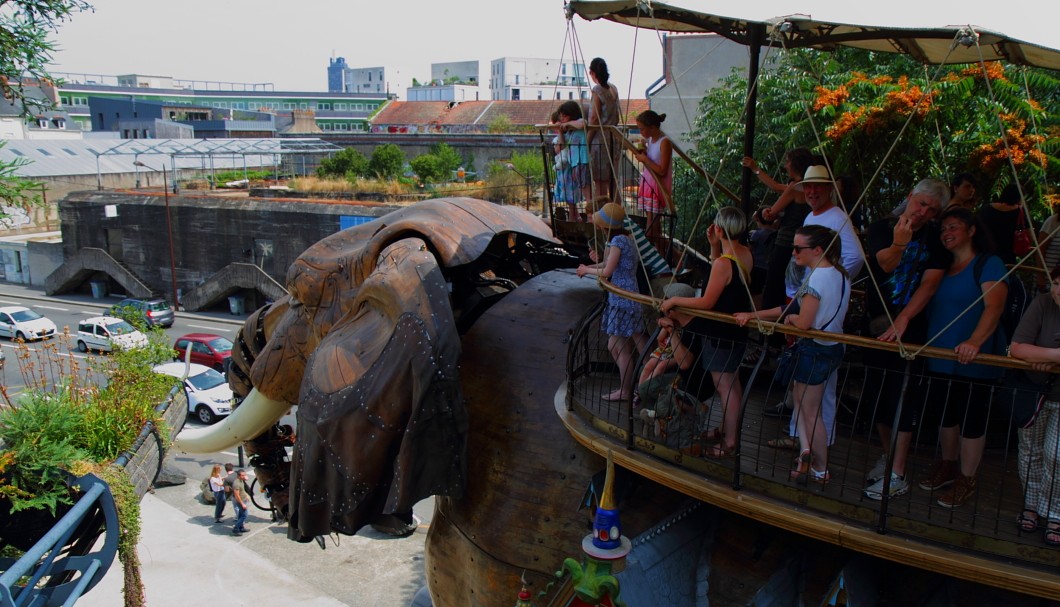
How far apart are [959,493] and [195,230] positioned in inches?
1266

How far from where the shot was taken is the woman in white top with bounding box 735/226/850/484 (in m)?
4.64

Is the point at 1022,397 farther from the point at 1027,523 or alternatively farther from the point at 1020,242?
the point at 1020,242

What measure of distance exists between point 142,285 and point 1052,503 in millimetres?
34676

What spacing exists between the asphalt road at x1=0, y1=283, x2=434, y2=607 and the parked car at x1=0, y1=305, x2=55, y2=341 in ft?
52.2

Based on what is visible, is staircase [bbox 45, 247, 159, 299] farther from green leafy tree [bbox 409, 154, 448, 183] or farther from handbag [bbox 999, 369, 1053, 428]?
handbag [bbox 999, 369, 1053, 428]

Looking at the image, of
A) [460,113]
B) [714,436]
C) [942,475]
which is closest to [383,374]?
[714,436]

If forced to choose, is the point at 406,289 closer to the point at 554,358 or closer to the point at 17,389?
the point at 554,358

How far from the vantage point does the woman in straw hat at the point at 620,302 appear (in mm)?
6078

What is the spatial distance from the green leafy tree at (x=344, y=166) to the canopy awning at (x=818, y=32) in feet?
111

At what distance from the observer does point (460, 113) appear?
185ft

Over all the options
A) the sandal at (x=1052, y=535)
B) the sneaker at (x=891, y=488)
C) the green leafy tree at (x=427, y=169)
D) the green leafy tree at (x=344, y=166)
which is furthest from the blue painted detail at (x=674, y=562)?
A: the green leafy tree at (x=344, y=166)

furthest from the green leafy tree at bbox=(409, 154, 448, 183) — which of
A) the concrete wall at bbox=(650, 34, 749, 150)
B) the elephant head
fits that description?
the elephant head

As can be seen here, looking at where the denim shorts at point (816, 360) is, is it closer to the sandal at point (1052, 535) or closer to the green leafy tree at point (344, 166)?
the sandal at point (1052, 535)

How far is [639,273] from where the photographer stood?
6742mm
